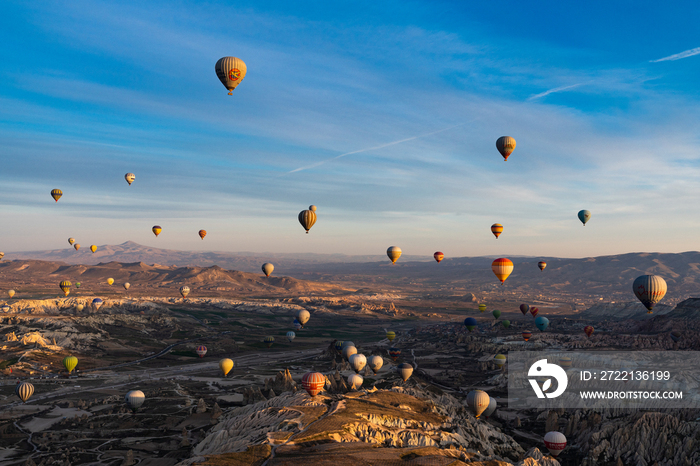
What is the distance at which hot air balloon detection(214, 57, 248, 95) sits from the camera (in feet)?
283

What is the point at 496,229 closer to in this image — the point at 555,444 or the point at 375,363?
the point at 375,363

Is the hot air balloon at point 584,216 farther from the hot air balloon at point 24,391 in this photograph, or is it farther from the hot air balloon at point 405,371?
the hot air balloon at point 24,391

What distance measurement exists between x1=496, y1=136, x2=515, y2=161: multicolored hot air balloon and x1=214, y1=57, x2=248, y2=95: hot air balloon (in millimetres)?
54080

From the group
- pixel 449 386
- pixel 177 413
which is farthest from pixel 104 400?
pixel 449 386

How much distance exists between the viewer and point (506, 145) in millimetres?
101750

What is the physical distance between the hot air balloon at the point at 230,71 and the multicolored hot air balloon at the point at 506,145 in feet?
177

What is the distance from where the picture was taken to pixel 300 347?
193500 millimetres

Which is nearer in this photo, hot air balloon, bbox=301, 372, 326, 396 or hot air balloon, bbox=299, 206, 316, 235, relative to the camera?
hot air balloon, bbox=301, 372, 326, 396

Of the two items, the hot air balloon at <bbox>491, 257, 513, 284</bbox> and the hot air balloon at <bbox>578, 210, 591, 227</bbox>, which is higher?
the hot air balloon at <bbox>578, 210, 591, 227</bbox>

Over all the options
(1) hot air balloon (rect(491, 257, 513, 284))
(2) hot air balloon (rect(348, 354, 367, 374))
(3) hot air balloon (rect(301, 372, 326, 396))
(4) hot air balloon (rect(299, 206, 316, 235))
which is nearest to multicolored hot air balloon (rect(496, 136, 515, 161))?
(1) hot air balloon (rect(491, 257, 513, 284))

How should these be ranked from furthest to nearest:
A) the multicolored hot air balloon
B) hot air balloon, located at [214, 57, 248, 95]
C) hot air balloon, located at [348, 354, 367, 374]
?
hot air balloon, located at [348, 354, 367, 374] → the multicolored hot air balloon → hot air balloon, located at [214, 57, 248, 95]

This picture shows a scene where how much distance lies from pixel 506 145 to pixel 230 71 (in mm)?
57075

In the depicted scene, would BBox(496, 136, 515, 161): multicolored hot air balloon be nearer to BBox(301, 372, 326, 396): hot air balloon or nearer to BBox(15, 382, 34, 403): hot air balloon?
BBox(301, 372, 326, 396): hot air balloon

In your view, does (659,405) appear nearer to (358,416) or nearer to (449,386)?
(449,386)
